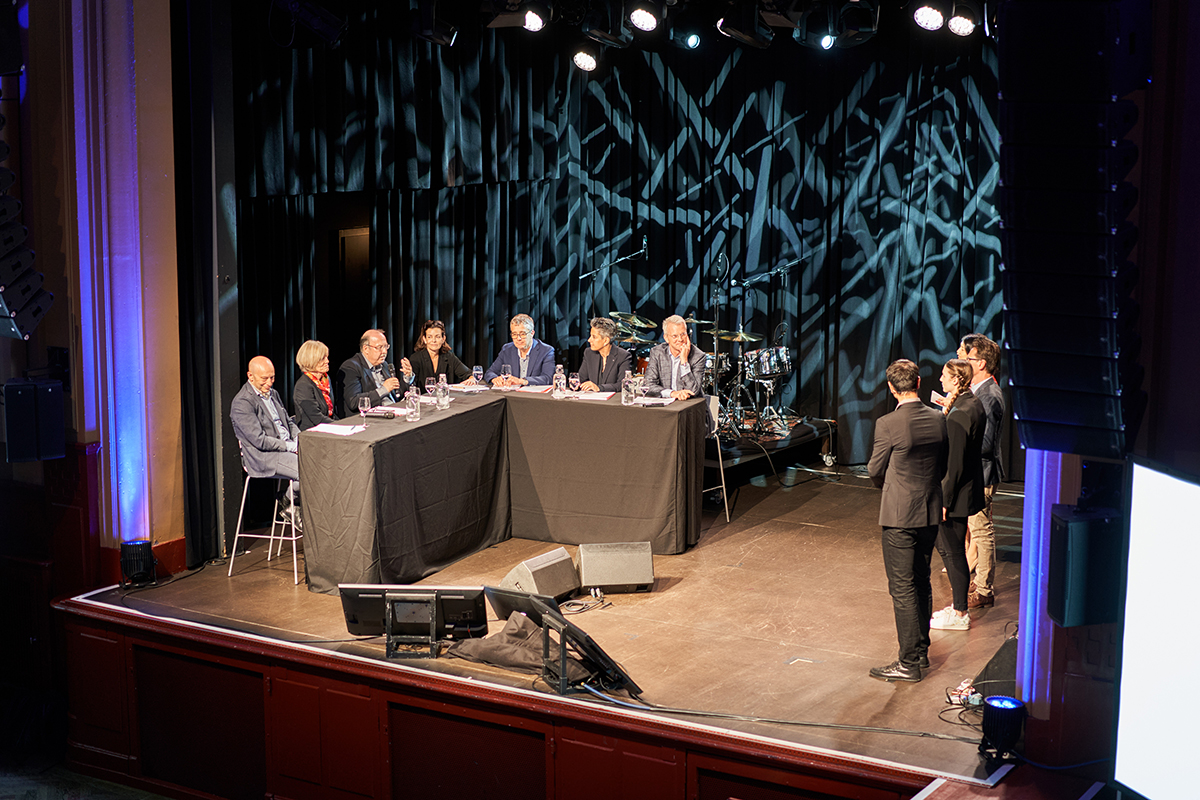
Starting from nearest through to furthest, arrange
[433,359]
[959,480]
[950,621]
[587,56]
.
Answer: [959,480] < [950,621] < [433,359] < [587,56]

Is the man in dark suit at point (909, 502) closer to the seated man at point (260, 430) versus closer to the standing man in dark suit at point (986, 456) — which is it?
the standing man in dark suit at point (986, 456)

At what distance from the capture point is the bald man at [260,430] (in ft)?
21.8

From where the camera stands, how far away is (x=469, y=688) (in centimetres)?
509

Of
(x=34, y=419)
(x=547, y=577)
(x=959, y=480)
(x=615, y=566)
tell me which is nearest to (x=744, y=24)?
(x=959, y=480)

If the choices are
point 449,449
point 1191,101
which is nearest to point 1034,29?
point 1191,101

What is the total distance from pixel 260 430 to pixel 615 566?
225cm

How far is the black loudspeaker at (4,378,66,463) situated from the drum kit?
4.54m

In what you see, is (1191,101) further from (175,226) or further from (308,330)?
(308,330)

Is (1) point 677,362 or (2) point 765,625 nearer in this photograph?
(2) point 765,625

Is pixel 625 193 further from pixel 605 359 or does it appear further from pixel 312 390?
pixel 312 390

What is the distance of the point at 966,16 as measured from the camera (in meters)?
7.96

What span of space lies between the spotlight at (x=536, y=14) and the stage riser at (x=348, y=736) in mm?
4708

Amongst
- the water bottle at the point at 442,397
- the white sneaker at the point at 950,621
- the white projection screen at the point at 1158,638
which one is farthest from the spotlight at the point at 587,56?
the white projection screen at the point at 1158,638

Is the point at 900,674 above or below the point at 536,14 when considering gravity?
below
